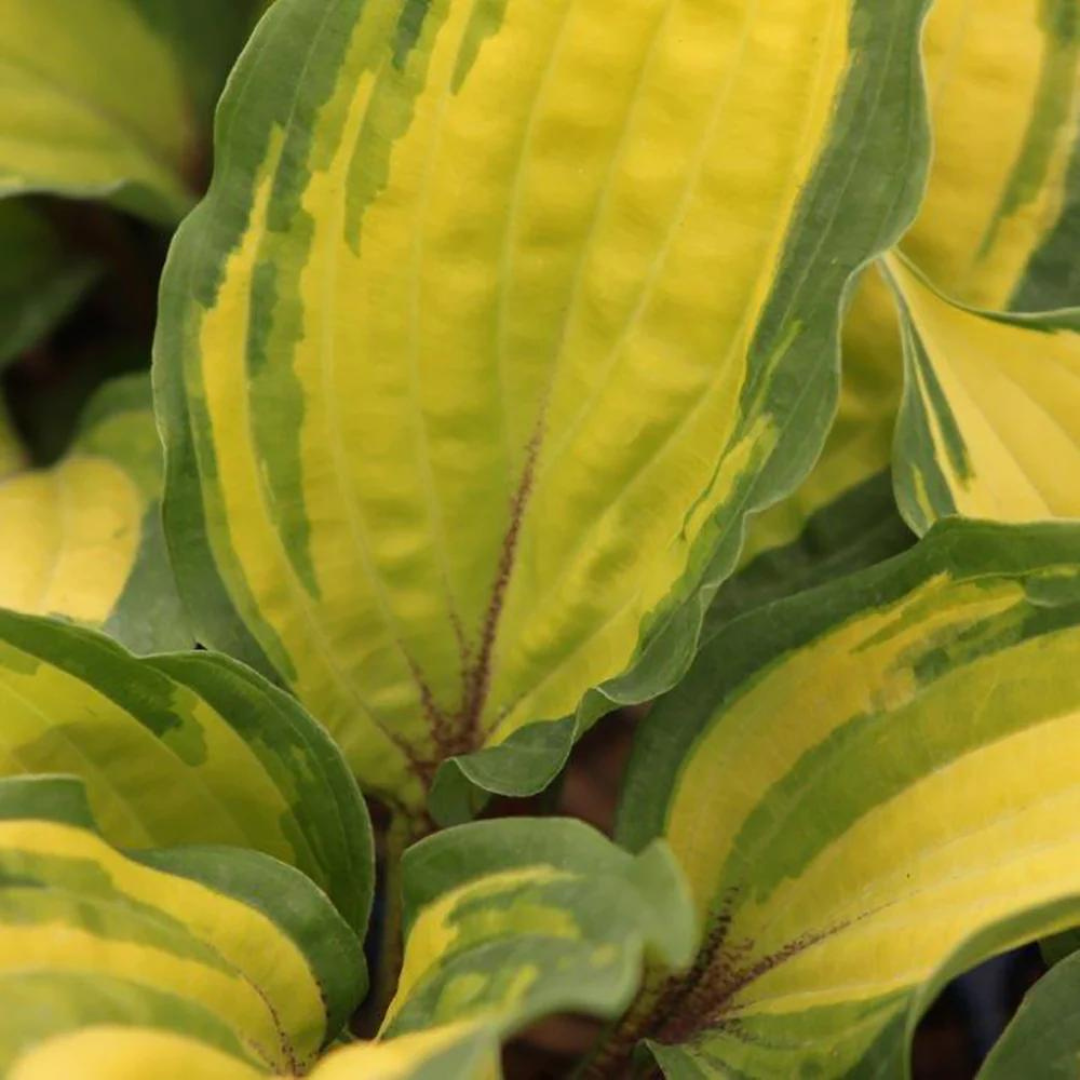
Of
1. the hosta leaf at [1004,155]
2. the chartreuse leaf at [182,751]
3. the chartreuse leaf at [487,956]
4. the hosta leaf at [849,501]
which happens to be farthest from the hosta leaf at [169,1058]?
the hosta leaf at [1004,155]

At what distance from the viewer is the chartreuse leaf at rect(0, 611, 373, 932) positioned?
0.50 metres

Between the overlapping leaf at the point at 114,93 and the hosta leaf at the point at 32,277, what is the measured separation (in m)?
0.09

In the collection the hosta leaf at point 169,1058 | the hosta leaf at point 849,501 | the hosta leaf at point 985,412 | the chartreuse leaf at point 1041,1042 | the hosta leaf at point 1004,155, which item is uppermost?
the hosta leaf at point 1004,155

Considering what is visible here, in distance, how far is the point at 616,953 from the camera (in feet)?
1.21

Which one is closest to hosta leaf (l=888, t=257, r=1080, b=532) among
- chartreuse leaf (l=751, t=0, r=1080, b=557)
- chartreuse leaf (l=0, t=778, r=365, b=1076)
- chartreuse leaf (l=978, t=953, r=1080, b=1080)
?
chartreuse leaf (l=751, t=0, r=1080, b=557)

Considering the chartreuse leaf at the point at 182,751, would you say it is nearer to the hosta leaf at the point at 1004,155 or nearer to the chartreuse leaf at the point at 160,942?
the chartreuse leaf at the point at 160,942

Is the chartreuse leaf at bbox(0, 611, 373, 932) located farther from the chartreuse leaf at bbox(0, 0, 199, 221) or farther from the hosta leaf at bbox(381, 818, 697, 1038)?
the chartreuse leaf at bbox(0, 0, 199, 221)

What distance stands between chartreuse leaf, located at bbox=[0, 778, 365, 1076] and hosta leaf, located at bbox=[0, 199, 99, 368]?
0.43 m

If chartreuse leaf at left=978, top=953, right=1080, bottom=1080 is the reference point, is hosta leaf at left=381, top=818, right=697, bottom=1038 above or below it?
above

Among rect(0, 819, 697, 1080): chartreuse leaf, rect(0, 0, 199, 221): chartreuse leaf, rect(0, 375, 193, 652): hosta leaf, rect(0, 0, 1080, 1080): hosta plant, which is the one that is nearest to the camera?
rect(0, 819, 697, 1080): chartreuse leaf

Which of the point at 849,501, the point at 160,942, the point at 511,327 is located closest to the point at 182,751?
the point at 160,942

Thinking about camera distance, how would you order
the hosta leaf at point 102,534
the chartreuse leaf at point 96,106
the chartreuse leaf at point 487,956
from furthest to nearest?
the chartreuse leaf at point 96,106
the hosta leaf at point 102,534
the chartreuse leaf at point 487,956

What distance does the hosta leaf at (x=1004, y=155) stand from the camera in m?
0.64

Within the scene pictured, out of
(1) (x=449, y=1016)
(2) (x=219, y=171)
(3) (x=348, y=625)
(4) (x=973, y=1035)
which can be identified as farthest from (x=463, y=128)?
(4) (x=973, y=1035)
